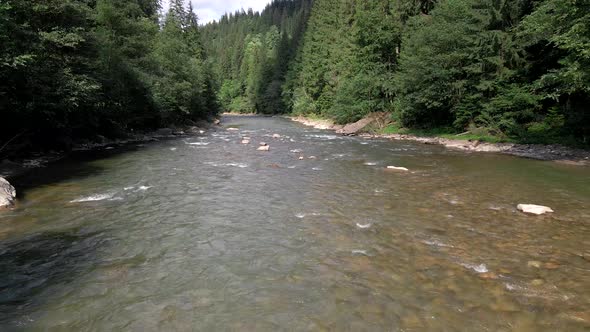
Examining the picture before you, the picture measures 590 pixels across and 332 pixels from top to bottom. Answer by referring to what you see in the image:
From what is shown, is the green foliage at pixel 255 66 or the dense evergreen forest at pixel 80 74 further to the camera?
the green foliage at pixel 255 66

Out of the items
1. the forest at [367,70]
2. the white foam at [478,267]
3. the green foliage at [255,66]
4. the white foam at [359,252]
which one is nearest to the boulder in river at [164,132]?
the forest at [367,70]

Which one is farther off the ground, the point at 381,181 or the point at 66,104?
the point at 66,104

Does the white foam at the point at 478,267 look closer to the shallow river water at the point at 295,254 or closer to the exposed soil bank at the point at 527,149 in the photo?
the shallow river water at the point at 295,254

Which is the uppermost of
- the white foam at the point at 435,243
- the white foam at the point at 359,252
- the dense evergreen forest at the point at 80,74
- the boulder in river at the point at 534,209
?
the dense evergreen forest at the point at 80,74

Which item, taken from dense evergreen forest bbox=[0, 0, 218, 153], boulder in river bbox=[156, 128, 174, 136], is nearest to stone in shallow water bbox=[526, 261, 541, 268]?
dense evergreen forest bbox=[0, 0, 218, 153]

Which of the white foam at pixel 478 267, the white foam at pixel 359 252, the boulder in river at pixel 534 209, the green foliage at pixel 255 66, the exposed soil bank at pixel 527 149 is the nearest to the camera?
the white foam at pixel 478 267

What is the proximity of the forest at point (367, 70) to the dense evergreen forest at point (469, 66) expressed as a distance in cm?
10

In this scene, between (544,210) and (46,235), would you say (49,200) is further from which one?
(544,210)

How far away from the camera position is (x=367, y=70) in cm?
4209

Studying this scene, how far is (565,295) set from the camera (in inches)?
255

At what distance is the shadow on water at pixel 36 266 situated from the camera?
6219mm

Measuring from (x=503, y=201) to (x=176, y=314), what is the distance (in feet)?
36.3

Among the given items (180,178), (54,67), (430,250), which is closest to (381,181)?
(430,250)

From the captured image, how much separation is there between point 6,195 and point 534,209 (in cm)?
1617
